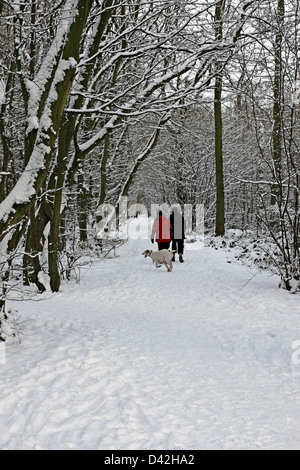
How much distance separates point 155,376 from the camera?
381cm

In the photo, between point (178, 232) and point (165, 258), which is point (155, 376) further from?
point (178, 232)

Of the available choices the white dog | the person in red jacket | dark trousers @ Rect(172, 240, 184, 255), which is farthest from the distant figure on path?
the white dog

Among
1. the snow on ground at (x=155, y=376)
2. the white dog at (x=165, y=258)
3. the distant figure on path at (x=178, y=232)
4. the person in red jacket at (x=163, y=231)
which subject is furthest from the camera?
the distant figure on path at (x=178, y=232)

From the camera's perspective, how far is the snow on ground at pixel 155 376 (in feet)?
9.11

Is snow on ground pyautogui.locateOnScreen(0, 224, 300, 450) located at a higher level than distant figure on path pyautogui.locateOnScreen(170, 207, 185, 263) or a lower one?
lower

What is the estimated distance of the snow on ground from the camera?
278cm

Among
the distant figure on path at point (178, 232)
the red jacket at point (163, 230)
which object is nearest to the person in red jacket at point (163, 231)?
the red jacket at point (163, 230)

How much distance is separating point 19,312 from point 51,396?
11.7 ft

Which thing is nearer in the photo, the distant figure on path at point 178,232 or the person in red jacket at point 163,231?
the person in red jacket at point 163,231

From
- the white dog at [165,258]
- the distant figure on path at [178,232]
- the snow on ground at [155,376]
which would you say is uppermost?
the distant figure on path at [178,232]

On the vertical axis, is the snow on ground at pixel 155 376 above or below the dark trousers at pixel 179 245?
below

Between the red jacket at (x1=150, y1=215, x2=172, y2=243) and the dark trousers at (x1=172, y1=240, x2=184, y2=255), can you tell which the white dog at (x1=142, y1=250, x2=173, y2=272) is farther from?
the dark trousers at (x1=172, y1=240, x2=184, y2=255)

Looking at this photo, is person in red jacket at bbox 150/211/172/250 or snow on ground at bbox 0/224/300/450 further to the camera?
person in red jacket at bbox 150/211/172/250

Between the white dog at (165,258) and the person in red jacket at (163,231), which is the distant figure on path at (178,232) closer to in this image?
the person in red jacket at (163,231)
